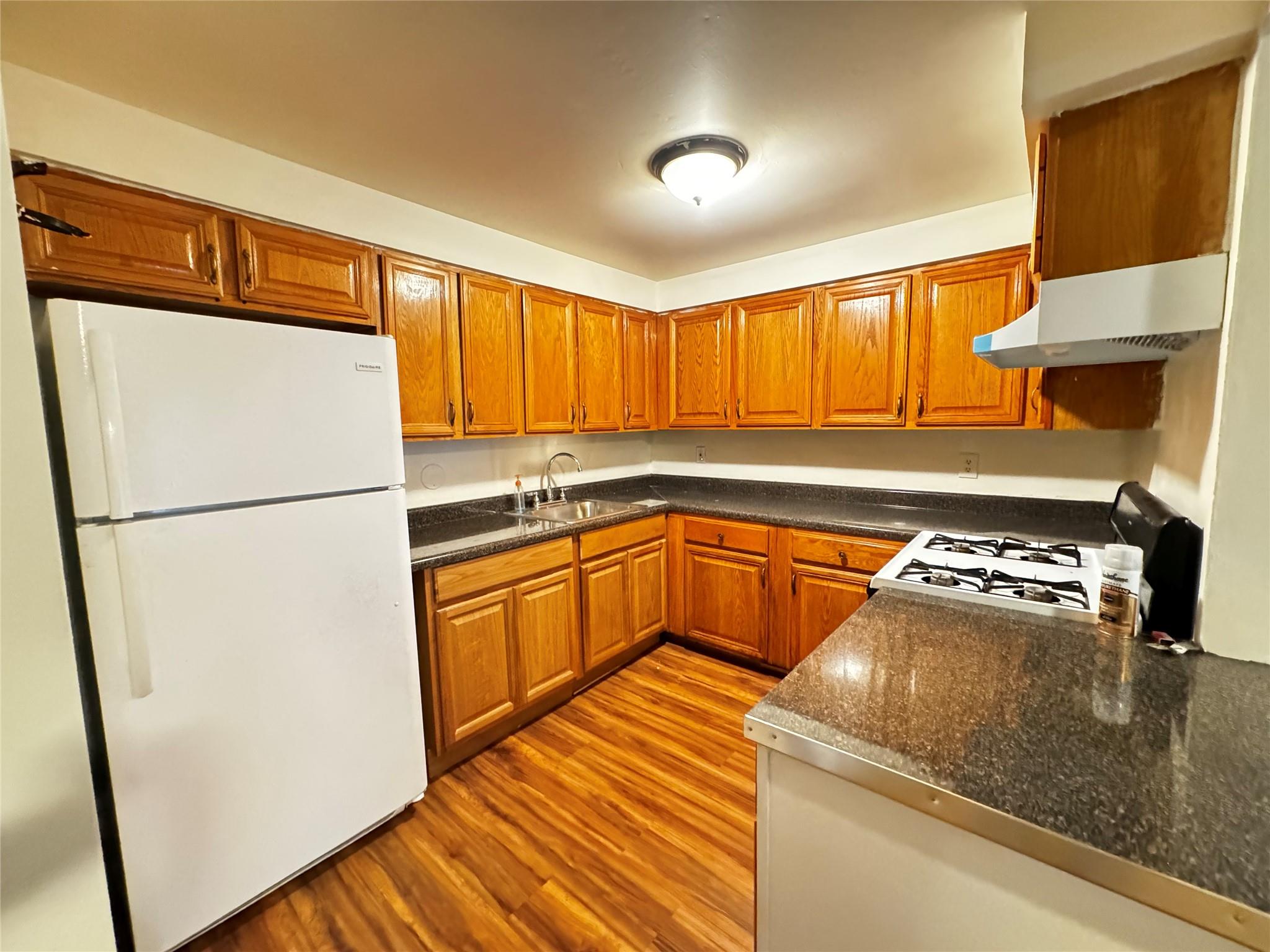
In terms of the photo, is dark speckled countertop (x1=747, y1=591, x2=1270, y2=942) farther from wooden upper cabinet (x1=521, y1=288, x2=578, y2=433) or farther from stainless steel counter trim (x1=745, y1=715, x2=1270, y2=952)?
wooden upper cabinet (x1=521, y1=288, x2=578, y2=433)

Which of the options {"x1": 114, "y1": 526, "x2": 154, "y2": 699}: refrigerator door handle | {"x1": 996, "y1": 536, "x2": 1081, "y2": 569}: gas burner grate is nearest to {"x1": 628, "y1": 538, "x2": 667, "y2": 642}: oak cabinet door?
{"x1": 996, "y1": 536, "x2": 1081, "y2": 569}: gas burner grate

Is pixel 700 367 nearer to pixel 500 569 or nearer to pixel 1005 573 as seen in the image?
pixel 500 569

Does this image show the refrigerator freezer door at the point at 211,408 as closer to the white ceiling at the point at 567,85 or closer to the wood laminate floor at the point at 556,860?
the white ceiling at the point at 567,85

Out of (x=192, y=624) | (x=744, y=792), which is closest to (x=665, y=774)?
(x=744, y=792)

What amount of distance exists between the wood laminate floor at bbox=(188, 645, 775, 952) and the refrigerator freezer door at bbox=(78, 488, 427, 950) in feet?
0.41

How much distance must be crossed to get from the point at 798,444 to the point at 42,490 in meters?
2.99

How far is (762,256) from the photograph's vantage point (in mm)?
2852

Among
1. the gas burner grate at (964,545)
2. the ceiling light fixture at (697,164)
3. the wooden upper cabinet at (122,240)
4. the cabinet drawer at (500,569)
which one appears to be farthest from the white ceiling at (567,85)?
the cabinet drawer at (500,569)

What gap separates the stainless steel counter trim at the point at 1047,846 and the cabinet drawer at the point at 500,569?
56.1 inches

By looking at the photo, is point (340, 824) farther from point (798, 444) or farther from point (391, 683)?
point (798, 444)

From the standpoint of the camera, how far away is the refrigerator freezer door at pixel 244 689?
3.85 feet

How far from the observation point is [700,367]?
3104mm

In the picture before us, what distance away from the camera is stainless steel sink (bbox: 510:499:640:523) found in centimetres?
260

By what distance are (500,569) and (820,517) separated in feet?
5.09
